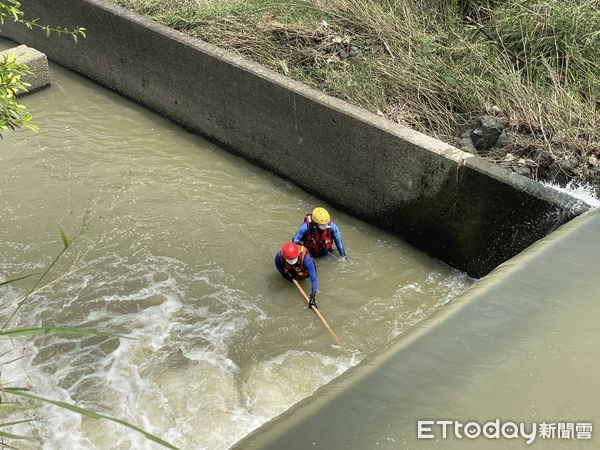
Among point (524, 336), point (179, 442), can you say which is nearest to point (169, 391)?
point (179, 442)

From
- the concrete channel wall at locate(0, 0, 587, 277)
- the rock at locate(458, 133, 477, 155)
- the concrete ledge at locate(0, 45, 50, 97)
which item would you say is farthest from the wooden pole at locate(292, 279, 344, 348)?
the concrete ledge at locate(0, 45, 50, 97)

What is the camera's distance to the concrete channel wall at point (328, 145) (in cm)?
632

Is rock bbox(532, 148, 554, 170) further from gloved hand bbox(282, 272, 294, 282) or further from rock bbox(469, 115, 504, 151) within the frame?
gloved hand bbox(282, 272, 294, 282)

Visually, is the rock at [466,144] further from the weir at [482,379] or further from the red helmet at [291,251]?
the red helmet at [291,251]

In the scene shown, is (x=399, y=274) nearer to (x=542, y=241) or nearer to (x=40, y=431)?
(x=542, y=241)

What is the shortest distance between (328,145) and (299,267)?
159 cm

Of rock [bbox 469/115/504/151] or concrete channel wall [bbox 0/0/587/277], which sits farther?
rock [bbox 469/115/504/151]

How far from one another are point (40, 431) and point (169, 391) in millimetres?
921

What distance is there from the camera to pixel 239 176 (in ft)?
26.2

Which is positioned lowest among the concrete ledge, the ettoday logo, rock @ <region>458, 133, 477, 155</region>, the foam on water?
the ettoday logo

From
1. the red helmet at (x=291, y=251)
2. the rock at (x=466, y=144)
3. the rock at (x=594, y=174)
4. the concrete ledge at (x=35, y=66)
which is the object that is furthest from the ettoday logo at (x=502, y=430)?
the concrete ledge at (x=35, y=66)

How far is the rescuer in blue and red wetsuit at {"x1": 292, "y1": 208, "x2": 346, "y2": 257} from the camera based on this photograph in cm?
659

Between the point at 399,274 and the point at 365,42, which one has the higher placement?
the point at 365,42

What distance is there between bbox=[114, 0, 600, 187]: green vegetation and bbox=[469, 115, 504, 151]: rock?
93 mm
